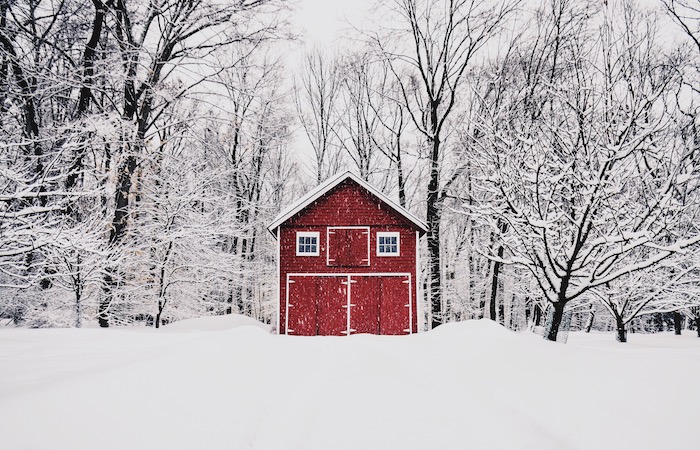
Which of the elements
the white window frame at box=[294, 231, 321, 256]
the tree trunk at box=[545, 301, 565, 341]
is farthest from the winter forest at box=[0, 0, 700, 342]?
the white window frame at box=[294, 231, 321, 256]

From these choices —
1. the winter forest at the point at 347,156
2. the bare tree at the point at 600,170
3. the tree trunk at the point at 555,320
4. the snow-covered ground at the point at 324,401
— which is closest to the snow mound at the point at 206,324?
the winter forest at the point at 347,156

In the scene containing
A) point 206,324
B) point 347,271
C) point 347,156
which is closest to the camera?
point 347,271

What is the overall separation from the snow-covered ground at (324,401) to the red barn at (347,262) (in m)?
10.4

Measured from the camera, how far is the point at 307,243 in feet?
56.3

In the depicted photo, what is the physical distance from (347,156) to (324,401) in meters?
24.1

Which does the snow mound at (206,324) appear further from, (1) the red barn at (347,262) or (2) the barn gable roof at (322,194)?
(2) the barn gable roof at (322,194)

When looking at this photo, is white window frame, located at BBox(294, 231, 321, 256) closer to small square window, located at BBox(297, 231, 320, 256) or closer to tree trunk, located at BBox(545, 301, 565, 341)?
small square window, located at BBox(297, 231, 320, 256)

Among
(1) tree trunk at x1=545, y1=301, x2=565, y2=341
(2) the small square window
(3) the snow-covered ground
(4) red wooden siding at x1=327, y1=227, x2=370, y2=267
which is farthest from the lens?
(2) the small square window

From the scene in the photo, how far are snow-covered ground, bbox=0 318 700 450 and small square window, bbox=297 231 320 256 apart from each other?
10684 millimetres

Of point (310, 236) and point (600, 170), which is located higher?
point (600, 170)

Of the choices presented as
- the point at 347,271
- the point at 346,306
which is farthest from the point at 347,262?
the point at 346,306

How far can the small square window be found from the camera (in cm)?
1709

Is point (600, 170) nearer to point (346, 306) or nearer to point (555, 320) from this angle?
point (555, 320)

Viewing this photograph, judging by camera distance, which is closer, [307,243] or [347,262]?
[347,262]
